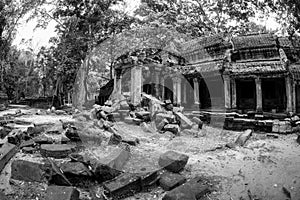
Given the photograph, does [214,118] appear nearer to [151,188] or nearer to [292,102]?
[292,102]

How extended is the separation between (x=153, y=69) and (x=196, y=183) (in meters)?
10.3

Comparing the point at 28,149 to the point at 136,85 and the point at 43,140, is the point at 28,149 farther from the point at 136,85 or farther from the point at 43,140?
the point at 136,85

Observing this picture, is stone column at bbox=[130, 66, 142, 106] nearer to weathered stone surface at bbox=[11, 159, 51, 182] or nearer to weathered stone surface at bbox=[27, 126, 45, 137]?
weathered stone surface at bbox=[27, 126, 45, 137]

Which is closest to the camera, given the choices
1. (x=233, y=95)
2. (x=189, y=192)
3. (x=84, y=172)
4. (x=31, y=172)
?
(x=189, y=192)

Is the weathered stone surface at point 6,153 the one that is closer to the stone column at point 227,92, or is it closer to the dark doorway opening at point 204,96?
the stone column at point 227,92

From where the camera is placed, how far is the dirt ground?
3.61 m

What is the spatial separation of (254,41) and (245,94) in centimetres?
373

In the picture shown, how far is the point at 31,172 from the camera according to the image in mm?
3600

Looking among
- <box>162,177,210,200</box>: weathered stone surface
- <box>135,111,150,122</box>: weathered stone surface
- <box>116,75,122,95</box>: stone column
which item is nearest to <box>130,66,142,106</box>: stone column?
<box>135,111,150,122</box>: weathered stone surface

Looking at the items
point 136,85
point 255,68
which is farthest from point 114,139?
point 255,68

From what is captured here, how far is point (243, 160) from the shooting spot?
17.7ft

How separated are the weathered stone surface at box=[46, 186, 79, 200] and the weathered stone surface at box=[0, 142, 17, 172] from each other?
159cm

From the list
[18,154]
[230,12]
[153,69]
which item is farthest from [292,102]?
[18,154]

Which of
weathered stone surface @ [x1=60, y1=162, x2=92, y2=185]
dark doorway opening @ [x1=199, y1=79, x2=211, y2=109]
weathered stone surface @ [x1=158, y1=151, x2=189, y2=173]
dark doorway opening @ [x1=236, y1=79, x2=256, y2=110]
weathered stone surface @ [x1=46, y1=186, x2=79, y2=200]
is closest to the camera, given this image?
weathered stone surface @ [x1=46, y1=186, x2=79, y2=200]
